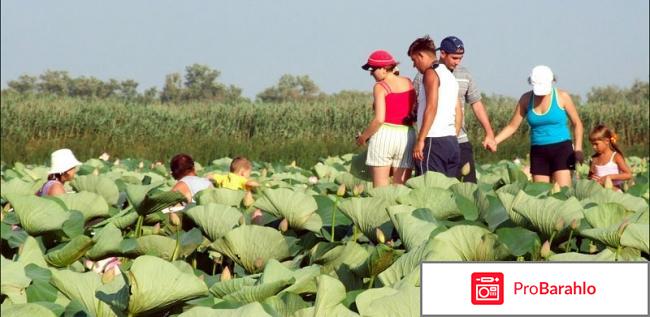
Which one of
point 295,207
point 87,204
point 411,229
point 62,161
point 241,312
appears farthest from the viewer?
point 62,161

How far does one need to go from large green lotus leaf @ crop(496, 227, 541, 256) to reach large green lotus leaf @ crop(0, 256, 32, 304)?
50.0 inches

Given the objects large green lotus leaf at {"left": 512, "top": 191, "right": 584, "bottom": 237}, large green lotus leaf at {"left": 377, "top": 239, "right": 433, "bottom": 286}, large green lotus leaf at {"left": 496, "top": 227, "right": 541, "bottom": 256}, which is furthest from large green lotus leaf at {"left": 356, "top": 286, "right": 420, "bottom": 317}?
large green lotus leaf at {"left": 512, "top": 191, "right": 584, "bottom": 237}

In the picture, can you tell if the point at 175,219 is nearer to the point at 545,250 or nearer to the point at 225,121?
the point at 545,250

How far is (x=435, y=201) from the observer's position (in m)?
3.73

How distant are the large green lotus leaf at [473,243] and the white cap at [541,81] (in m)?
4.10

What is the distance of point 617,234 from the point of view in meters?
2.99

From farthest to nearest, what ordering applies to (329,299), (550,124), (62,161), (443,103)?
(550,124)
(443,103)
(62,161)
(329,299)

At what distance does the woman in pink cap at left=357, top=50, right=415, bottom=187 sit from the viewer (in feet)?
21.2

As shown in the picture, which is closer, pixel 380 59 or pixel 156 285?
pixel 156 285

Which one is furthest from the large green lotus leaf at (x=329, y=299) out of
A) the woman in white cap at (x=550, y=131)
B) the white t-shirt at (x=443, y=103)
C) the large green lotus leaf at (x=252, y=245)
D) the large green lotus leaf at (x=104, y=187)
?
the woman in white cap at (x=550, y=131)

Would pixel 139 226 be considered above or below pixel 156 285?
below

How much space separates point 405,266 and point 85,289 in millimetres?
672

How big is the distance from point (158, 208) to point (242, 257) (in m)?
0.86

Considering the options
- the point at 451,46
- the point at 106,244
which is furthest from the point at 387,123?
the point at 106,244
